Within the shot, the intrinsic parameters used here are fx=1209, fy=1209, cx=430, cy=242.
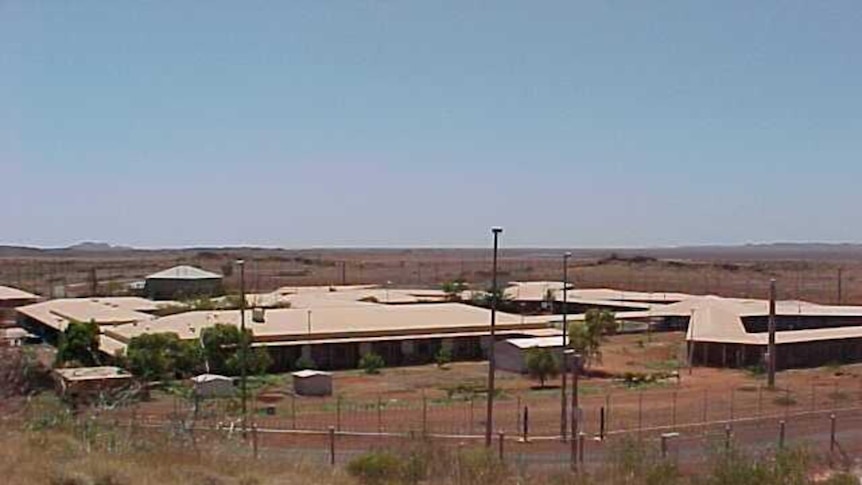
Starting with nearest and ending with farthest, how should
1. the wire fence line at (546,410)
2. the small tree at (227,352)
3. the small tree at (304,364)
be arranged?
the wire fence line at (546,410), the small tree at (227,352), the small tree at (304,364)

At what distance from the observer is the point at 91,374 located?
132 feet

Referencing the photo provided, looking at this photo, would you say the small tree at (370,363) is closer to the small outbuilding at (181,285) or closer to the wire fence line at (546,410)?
the wire fence line at (546,410)

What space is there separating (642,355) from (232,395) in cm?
2286

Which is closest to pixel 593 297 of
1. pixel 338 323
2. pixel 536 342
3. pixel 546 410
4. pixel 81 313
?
pixel 338 323

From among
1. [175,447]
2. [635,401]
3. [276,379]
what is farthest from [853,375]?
[175,447]

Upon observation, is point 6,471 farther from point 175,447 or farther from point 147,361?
point 147,361

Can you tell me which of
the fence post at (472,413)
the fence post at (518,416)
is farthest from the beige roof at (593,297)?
the fence post at (472,413)

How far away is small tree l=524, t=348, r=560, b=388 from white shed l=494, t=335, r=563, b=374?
1.22 feet

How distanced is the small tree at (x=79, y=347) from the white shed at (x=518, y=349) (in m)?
16.4

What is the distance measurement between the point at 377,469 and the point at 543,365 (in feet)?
106

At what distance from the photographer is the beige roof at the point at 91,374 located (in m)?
39.3

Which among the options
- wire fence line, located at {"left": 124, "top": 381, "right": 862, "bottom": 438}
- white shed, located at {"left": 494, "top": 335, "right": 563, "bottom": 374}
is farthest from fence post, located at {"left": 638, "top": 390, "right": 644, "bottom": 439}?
white shed, located at {"left": 494, "top": 335, "right": 563, "bottom": 374}

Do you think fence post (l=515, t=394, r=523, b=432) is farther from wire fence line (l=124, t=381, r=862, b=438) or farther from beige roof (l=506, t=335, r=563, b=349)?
beige roof (l=506, t=335, r=563, b=349)

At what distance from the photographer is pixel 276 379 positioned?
4744 centimetres
